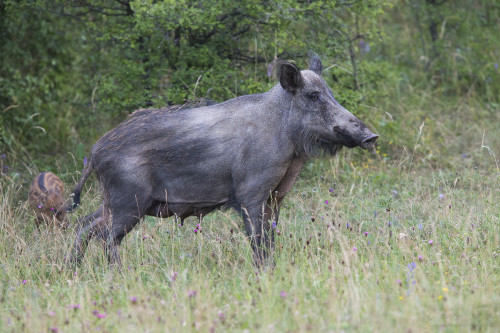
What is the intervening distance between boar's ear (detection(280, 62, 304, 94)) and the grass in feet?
3.87

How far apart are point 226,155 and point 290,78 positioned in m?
0.81

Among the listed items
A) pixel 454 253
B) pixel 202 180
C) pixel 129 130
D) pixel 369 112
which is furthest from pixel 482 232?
pixel 369 112

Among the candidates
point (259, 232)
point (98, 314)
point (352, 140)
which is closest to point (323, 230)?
point (259, 232)

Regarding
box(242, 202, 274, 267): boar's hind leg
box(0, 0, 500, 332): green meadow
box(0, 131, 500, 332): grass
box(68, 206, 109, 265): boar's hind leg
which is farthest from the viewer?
→ box(68, 206, 109, 265): boar's hind leg

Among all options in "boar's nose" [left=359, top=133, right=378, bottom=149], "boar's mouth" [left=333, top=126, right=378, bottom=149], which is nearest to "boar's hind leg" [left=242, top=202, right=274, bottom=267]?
"boar's mouth" [left=333, top=126, right=378, bottom=149]

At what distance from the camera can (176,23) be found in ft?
24.2

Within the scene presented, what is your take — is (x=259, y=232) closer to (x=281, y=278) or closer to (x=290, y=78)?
(x=281, y=278)

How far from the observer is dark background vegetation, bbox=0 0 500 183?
7.55 meters

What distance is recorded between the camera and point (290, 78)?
5352 millimetres

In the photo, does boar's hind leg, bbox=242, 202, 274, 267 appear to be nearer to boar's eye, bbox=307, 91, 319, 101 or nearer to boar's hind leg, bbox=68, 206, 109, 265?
boar's eye, bbox=307, 91, 319, 101

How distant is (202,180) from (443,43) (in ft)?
24.7

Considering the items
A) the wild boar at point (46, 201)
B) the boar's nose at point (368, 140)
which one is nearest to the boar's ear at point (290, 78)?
the boar's nose at point (368, 140)

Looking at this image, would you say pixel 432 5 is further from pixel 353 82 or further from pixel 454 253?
pixel 454 253

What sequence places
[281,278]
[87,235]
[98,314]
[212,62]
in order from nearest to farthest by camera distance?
[98,314], [281,278], [87,235], [212,62]
